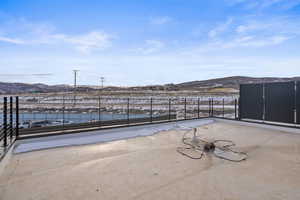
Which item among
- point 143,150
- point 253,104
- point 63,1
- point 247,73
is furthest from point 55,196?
point 247,73

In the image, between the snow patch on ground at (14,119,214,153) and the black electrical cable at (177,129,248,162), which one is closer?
the black electrical cable at (177,129,248,162)

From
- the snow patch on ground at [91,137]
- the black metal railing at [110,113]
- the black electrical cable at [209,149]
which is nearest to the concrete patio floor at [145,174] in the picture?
the black electrical cable at [209,149]

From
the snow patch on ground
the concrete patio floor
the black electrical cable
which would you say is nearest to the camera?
the concrete patio floor

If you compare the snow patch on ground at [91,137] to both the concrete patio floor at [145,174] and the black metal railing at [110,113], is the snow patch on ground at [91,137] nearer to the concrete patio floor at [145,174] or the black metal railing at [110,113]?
the concrete patio floor at [145,174]

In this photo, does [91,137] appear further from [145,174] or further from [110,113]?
[110,113]

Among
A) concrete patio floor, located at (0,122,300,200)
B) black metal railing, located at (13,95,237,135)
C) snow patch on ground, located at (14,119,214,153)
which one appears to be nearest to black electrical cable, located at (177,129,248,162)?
concrete patio floor, located at (0,122,300,200)

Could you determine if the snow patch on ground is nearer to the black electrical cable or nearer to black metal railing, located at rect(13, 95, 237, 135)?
black metal railing, located at rect(13, 95, 237, 135)

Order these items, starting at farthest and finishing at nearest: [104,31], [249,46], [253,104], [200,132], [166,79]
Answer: [166,79] → [249,46] → [104,31] → [253,104] → [200,132]

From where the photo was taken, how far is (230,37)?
8.57 meters

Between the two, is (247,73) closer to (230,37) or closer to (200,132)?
Answer: (230,37)

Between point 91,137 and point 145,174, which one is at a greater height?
point 91,137

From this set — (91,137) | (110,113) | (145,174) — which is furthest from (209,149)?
(110,113)

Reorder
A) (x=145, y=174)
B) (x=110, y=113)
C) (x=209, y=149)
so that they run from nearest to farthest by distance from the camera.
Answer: (x=145, y=174) → (x=209, y=149) → (x=110, y=113)

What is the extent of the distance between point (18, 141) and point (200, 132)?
168 inches
